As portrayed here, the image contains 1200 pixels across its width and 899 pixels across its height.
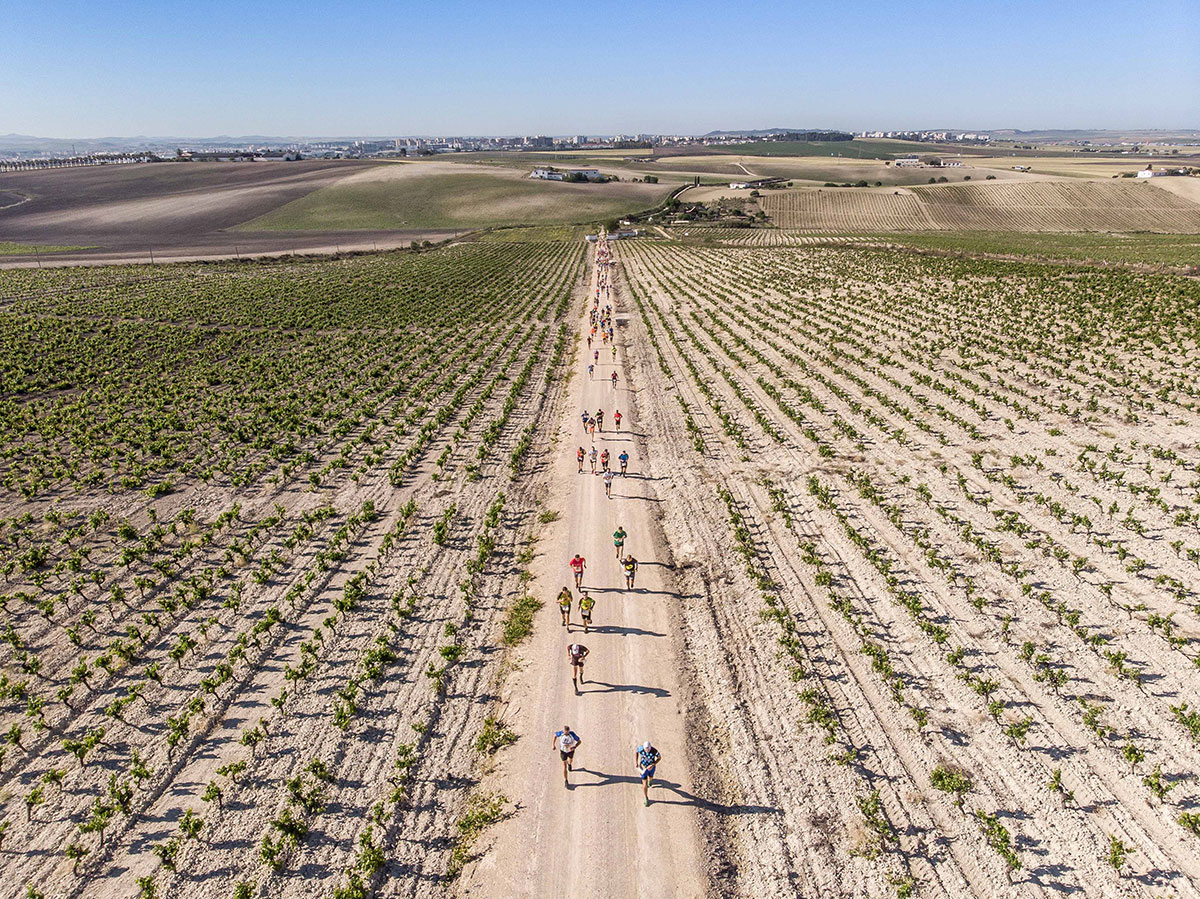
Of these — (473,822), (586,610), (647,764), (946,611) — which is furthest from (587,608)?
(946,611)

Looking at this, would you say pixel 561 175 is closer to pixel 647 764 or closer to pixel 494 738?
pixel 494 738

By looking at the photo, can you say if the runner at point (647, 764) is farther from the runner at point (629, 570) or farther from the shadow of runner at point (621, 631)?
the runner at point (629, 570)

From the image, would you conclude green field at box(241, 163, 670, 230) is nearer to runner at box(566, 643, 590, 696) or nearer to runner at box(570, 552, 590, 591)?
runner at box(570, 552, 590, 591)

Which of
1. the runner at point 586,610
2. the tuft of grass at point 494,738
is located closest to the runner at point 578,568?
the runner at point 586,610

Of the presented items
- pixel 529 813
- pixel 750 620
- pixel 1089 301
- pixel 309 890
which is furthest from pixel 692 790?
pixel 1089 301

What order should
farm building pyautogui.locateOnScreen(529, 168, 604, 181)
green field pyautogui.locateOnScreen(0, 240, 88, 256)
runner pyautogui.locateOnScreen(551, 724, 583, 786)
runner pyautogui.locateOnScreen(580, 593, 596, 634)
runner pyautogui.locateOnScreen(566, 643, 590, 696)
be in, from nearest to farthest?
1. runner pyautogui.locateOnScreen(551, 724, 583, 786)
2. runner pyautogui.locateOnScreen(566, 643, 590, 696)
3. runner pyautogui.locateOnScreen(580, 593, 596, 634)
4. green field pyautogui.locateOnScreen(0, 240, 88, 256)
5. farm building pyautogui.locateOnScreen(529, 168, 604, 181)

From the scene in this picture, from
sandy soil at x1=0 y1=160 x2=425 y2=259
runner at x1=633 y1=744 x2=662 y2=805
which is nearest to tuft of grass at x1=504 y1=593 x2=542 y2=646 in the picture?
runner at x1=633 y1=744 x2=662 y2=805
